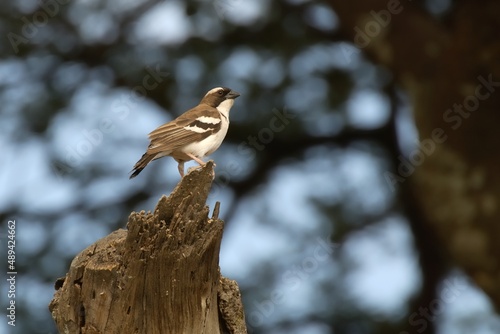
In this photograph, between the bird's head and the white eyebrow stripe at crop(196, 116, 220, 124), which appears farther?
the bird's head

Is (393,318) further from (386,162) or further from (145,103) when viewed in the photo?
(145,103)

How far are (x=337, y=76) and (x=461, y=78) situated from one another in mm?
1643

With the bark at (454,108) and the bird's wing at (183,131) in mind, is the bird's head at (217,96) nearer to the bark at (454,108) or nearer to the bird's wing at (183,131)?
the bird's wing at (183,131)

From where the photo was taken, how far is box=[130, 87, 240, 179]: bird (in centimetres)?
718

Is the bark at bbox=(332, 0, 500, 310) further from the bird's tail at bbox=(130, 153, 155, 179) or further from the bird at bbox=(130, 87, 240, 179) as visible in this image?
the bird's tail at bbox=(130, 153, 155, 179)

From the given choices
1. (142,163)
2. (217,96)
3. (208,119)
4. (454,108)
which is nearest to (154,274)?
(142,163)

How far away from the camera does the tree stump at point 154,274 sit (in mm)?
5480

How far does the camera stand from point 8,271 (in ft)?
35.4

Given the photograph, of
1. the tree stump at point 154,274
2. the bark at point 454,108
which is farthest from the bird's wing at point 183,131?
the bark at point 454,108

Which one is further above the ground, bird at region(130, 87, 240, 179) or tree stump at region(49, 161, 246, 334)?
tree stump at region(49, 161, 246, 334)

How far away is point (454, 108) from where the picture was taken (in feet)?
32.2

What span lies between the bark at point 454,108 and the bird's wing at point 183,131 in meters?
2.85

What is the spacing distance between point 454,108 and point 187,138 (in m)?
3.47

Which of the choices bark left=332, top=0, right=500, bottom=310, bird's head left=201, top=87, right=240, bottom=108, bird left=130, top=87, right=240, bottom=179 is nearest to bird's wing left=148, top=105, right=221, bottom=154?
bird left=130, top=87, right=240, bottom=179
